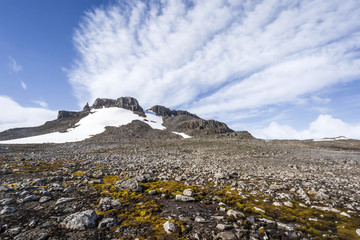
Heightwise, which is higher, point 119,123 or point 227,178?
point 119,123

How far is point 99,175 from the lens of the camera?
11.1 meters

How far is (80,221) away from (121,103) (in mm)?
141624

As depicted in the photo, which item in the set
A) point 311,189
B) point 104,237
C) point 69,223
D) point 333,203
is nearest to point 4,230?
point 69,223

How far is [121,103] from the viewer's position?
13738cm

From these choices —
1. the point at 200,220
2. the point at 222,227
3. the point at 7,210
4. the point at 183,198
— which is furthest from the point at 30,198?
the point at 222,227

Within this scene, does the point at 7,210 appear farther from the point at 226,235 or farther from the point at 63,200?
the point at 226,235

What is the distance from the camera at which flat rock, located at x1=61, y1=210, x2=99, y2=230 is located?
16.3 ft

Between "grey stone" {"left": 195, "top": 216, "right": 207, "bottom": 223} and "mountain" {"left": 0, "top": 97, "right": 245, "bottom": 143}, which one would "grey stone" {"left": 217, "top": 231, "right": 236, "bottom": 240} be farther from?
"mountain" {"left": 0, "top": 97, "right": 245, "bottom": 143}

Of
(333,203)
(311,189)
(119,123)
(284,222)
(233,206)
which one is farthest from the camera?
(119,123)

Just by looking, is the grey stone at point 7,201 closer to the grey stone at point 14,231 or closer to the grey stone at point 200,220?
the grey stone at point 14,231

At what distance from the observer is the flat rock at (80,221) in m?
4.97

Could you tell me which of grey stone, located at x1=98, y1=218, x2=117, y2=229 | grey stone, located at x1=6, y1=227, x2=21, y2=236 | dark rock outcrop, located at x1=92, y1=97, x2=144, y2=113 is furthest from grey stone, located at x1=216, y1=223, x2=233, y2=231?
dark rock outcrop, located at x1=92, y1=97, x2=144, y2=113

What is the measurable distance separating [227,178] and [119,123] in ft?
292

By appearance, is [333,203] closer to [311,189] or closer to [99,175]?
[311,189]
